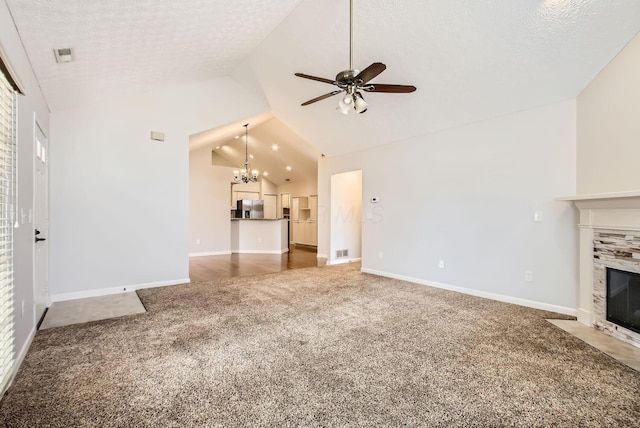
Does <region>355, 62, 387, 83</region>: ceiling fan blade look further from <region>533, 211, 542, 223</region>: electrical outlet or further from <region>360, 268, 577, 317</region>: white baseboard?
<region>360, 268, 577, 317</region>: white baseboard

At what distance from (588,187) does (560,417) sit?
2.64 metres

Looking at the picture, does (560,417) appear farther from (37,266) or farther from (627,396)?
(37,266)

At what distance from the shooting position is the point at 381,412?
176cm

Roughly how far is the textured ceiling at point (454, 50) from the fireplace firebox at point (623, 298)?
2031 mm

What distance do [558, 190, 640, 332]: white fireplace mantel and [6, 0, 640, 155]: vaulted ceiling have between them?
1.30 metres

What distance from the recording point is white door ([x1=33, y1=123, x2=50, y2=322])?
330 cm

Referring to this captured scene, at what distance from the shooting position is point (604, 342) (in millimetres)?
2773

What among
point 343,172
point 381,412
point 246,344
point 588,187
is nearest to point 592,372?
point 381,412

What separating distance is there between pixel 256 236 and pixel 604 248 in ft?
25.1

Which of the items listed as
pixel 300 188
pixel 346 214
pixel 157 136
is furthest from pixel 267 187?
pixel 157 136

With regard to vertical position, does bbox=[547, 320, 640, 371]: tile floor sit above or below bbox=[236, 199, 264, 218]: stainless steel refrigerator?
below

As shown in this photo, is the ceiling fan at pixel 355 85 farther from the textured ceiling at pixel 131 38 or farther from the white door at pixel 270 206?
the white door at pixel 270 206

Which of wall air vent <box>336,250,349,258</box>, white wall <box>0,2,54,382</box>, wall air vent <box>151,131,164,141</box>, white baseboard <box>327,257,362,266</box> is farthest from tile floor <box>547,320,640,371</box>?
wall air vent <box>151,131,164,141</box>

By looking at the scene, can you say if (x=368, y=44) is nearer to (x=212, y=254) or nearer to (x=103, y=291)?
(x=103, y=291)
